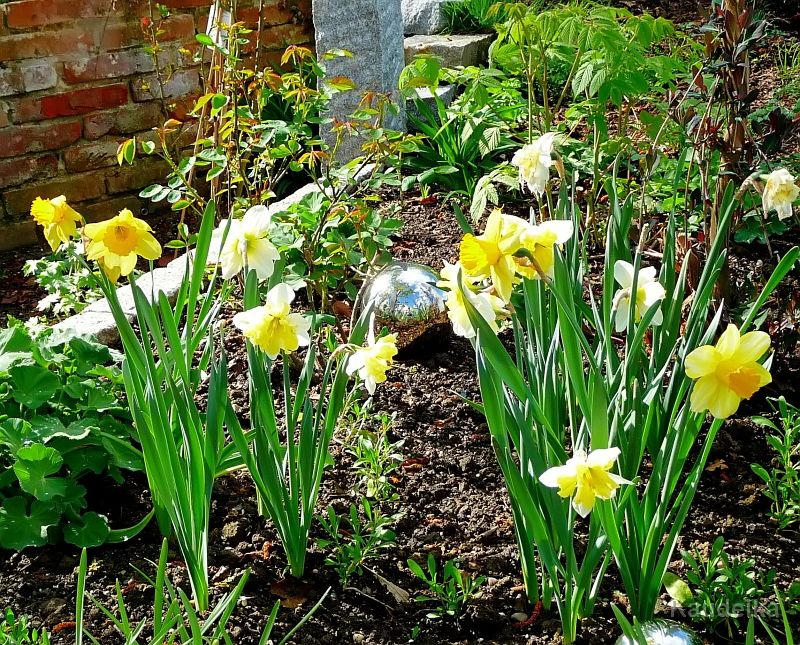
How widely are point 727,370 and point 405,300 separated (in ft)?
4.03

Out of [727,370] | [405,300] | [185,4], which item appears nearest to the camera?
[727,370]

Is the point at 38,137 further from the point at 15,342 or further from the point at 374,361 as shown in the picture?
the point at 374,361

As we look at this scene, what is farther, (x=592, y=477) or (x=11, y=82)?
(x=11, y=82)

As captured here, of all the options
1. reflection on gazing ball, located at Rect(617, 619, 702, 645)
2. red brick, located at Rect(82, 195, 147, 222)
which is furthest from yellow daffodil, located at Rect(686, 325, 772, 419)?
red brick, located at Rect(82, 195, 147, 222)

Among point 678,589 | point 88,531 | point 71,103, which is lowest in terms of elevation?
point 678,589

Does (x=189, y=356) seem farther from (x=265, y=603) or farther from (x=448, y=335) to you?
(x=448, y=335)

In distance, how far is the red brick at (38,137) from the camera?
3455mm

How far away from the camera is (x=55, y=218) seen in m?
1.60

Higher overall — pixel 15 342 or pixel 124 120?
pixel 124 120

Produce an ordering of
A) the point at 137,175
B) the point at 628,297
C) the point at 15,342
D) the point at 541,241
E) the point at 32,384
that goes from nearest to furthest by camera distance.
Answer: the point at 541,241
the point at 628,297
the point at 32,384
the point at 15,342
the point at 137,175

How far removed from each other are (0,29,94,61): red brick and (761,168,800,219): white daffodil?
9.30 feet

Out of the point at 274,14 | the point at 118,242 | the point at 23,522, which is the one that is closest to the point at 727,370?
the point at 118,242

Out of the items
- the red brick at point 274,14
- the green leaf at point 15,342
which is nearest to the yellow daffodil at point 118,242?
the green leaf at point 15,342

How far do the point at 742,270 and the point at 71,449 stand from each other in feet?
6.74
